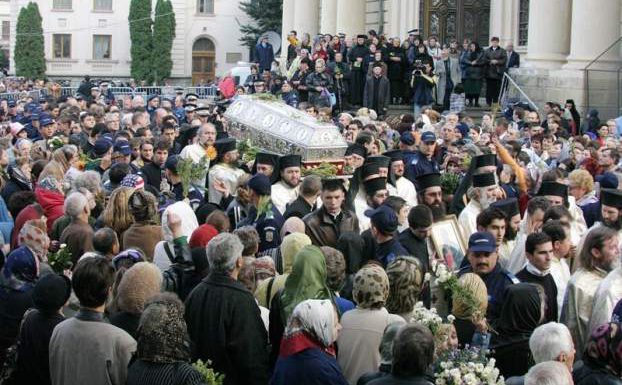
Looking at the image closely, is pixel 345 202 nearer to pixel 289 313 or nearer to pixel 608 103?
pixel 289 313

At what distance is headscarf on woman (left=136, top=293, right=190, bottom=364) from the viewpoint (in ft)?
21.9

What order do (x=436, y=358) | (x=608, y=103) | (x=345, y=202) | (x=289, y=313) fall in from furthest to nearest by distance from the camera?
1. (x=608, y=103)
2. (x=345, y=202)
3. (x=289, y=313)
4. (x=436, y=358)

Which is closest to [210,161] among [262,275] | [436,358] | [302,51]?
[262,275]

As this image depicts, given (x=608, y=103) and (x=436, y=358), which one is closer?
(x=436, y=358)

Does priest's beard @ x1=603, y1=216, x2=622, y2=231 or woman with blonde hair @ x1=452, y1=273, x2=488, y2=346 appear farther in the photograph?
priest's beard @ x1=603, y1=216, x2=622, y2=231

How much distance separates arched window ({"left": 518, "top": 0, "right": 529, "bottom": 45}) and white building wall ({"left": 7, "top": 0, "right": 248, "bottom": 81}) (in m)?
41.6

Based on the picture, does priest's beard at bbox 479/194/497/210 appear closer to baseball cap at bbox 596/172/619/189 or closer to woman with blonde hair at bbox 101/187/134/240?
baseball cap at bbox 596/172/619/189

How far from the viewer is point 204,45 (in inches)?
2899

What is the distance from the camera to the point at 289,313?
7.89 m

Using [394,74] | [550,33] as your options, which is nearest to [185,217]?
[550,33]

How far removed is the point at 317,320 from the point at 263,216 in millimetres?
4035

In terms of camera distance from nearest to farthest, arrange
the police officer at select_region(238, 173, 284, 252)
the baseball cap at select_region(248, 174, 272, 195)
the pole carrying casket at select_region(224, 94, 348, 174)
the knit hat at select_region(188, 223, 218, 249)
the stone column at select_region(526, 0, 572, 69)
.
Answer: the knit hat at select_region(188, 223, 218, 249), the police officer at select_region(238, 173, 284, 252), the baseball cap at select_region(248, 174, 272, 195), the pole carrying casket at select_region(224, 94, 348, 174), the stone column at select_region(526, 0, 572, 69)

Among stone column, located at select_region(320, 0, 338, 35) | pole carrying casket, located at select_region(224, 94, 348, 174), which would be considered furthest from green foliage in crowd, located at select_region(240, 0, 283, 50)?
pole carrying casket, located at select_region(224, 94, 348, 174)

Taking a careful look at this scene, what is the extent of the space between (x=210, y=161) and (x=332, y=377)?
7.21m
